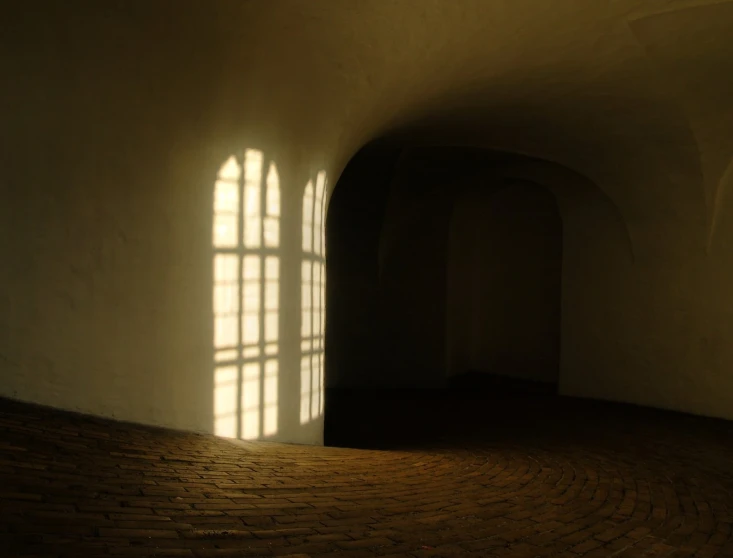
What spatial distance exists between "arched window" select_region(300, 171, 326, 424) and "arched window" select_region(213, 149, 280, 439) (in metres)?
0.46

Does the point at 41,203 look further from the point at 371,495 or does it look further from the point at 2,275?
the point at 371,495

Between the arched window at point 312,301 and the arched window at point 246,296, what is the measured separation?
0.46 meters

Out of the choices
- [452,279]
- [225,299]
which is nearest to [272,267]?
[225,299]

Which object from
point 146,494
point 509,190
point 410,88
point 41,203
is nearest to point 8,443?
point 146,494

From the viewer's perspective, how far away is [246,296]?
5.64 metres

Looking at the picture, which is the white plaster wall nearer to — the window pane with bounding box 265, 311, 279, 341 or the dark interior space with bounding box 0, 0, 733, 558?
the dark interior space with bounding box 0, 0, 733, 558

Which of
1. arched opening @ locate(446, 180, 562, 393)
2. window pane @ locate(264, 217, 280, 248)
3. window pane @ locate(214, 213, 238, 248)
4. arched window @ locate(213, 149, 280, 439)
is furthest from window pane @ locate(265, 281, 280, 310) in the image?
arched opening @ locate(446, 180, 562, 393)

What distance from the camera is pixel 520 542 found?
3.64 metres

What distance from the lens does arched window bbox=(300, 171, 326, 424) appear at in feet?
21.0

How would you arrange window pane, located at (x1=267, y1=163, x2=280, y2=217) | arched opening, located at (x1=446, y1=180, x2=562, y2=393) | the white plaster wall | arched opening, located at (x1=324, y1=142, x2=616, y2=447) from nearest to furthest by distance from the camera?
the white plaster wall < window pane, located at (x1=267, y1=163, x2=280, y2=217) < arched opening, located at (x1=324, y1=142, x2=616, y2=447) < arched opening, located at (x1=446, y1=180, x2=562, y2=393)

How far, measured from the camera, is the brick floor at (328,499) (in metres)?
3.06

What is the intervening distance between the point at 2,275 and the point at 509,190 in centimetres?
1041

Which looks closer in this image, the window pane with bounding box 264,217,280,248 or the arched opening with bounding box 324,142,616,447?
the window pane with bounding box 264,217,280,248

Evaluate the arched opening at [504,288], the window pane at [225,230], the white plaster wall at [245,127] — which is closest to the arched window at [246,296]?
the window pane at [225,230]
